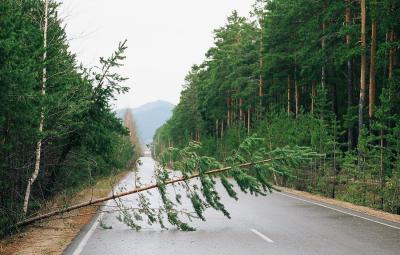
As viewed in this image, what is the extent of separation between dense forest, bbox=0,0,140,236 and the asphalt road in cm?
207

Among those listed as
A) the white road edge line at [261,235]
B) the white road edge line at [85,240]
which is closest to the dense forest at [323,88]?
the white road edge line at [261,235]

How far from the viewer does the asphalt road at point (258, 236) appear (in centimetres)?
949

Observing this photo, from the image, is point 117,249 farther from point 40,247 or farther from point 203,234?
point 203,234

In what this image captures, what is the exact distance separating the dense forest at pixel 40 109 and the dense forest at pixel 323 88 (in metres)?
6.16

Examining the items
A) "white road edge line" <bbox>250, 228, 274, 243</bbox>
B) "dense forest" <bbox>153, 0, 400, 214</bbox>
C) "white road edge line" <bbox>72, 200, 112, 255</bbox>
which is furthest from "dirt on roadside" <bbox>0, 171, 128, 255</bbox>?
"dense forest" <bbox>153, 0, 400, 214</bbox>

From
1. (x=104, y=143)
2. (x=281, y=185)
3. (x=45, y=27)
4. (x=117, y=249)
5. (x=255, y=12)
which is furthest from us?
(x=255, y=12)

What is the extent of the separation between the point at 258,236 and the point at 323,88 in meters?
24.6

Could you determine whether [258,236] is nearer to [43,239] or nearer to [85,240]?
[85,240]

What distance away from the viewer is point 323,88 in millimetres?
34062

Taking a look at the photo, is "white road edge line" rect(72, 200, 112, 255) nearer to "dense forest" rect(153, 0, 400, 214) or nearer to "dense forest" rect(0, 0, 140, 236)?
"dense forest" rect(0, 0, 140, 236)

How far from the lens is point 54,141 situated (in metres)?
16.6

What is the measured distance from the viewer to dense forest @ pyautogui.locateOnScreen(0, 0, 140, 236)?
357 inches

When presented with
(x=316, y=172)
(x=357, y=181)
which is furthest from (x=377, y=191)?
(x=316, y=172)

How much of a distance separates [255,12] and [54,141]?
133ft
